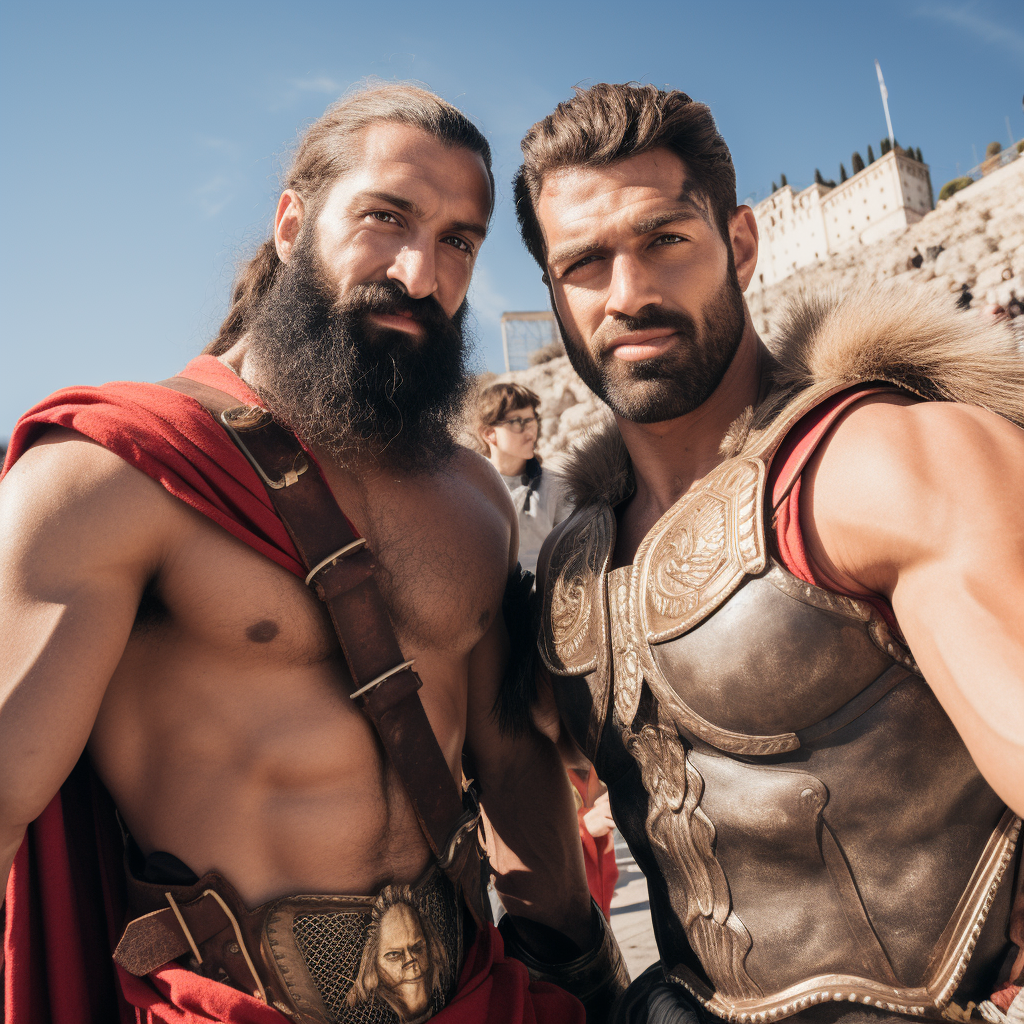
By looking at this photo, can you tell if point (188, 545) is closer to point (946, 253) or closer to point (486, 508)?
point (486, 508)

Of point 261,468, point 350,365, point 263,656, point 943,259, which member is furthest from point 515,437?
point 943,259

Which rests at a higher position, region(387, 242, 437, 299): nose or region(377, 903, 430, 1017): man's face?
region(387, 242, 437, 299): nose

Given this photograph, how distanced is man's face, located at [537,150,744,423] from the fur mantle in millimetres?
172

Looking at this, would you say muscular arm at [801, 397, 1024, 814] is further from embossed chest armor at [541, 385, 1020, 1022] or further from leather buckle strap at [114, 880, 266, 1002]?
leather buckle strap at [114, 880, 266, 1002]

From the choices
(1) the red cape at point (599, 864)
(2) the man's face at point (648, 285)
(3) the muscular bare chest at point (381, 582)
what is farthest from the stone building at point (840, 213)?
(3) the muscular bare chest at point (381, 582)

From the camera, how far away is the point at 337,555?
1.64 meters

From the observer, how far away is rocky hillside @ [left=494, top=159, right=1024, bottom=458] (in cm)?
2211

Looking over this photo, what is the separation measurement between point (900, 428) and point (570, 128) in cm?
118

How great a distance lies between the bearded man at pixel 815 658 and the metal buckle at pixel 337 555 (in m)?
0.56

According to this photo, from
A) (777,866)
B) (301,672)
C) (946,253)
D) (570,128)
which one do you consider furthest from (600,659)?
(946,253)

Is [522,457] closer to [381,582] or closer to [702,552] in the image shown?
[381,582]

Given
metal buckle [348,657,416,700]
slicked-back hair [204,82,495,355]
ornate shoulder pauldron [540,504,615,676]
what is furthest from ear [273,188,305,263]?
metal buckle [348,657,416,700]

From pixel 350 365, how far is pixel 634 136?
92cm

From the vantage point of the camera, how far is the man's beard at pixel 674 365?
187cm
